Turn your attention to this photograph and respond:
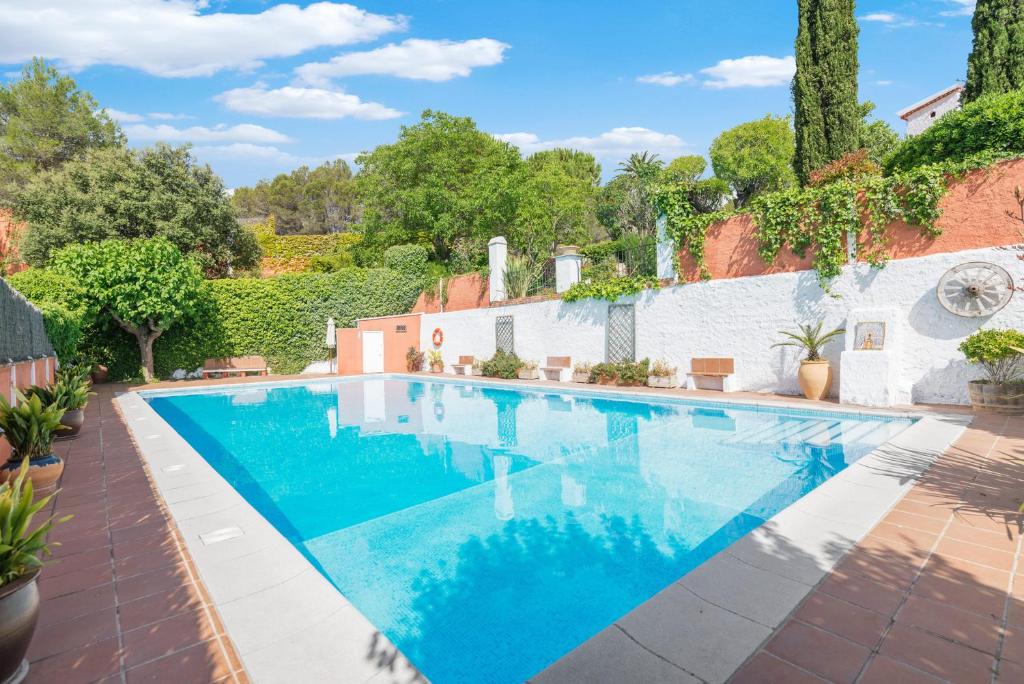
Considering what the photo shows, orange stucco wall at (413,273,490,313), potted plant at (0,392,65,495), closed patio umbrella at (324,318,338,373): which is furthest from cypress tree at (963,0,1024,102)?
closed patio umbrella at (324,318,338,373)

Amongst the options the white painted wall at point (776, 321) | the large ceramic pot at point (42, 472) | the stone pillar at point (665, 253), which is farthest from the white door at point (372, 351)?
the large ceramic pot at point (42, 472)

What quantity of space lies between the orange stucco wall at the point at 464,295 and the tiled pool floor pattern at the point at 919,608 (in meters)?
14.2

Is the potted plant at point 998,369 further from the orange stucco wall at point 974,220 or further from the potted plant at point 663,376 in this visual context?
the potted plant at point 663,376

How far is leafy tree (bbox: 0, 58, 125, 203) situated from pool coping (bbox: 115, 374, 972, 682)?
25.2 meters

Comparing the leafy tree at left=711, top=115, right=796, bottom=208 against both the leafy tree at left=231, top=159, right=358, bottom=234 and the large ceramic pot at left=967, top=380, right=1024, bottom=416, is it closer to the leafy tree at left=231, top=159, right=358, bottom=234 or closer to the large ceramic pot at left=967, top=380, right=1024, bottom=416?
the large ceramic pot at left=967, top=380, right=1024, bottom=416

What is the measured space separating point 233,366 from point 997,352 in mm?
19446

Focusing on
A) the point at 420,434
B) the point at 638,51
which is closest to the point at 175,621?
the point at 420,434

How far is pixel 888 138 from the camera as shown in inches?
1085

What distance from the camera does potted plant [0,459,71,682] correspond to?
6.32ft

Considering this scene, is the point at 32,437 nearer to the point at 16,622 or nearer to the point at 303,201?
the point at 16,622

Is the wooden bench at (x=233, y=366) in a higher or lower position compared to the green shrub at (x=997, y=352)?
lower

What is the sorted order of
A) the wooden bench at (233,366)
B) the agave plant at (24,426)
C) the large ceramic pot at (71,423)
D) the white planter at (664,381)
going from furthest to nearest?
the wooden bench at (233,366)
the white planter at (664,381)
the large ceramic pot at (71,423)
the agave plant at (24,426)

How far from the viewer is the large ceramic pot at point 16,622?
75.4 inches

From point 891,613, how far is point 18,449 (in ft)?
24.0
